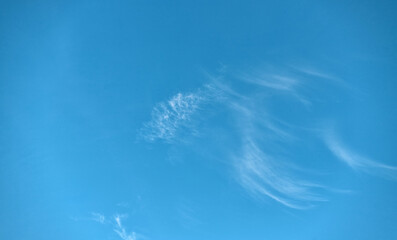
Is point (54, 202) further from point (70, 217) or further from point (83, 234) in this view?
point (83, 234)

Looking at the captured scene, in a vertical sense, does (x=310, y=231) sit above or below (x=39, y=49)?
below

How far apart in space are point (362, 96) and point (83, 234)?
1121 centimetres

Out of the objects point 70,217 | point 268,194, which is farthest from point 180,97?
point 70,217

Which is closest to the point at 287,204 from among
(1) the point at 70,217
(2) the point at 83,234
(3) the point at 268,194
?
(3) the point at 268,194

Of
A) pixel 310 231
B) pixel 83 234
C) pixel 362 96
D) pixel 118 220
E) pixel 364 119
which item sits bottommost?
pixel 83 234

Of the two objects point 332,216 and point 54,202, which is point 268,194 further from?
point 54,202

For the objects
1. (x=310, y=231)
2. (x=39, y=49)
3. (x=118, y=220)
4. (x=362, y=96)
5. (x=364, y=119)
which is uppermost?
(x=362, y=96)

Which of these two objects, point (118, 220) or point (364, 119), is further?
point (118, 220)

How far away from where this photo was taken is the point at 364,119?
6.56m

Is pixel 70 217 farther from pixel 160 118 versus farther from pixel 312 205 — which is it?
pixel 312 205

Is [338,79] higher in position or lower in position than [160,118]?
higher

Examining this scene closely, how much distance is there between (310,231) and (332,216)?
37.8 inches

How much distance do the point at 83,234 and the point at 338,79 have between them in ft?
35.4

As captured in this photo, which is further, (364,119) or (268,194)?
(268,194)
